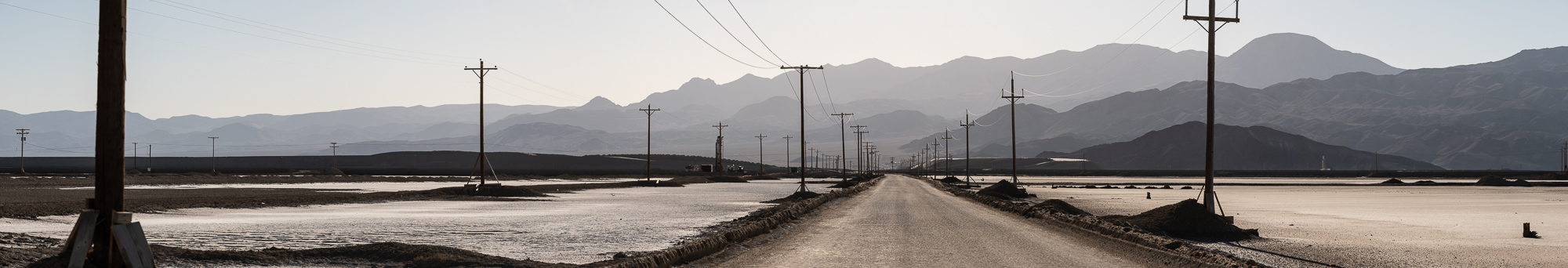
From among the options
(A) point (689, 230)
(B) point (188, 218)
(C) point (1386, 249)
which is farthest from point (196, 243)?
(C) point (1386, 249)

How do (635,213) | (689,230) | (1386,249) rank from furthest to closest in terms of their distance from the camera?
(635,213) → (689,230) → (1386,249)

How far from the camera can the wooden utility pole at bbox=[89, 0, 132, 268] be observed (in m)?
10.9

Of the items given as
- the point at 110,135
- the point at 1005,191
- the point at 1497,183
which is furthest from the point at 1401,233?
the point at 1497,183

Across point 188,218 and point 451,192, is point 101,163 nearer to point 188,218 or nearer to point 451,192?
point 188,218

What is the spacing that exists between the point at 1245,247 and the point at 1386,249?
2.54 metres

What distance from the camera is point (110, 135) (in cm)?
1084

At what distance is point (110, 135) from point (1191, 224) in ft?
71.2

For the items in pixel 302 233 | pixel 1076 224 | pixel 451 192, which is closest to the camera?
pixel 302 233

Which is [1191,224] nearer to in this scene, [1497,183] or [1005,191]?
[1005,191]

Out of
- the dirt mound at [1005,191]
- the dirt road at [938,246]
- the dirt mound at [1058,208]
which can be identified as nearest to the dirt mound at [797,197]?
the dirt mound at [1005,191]

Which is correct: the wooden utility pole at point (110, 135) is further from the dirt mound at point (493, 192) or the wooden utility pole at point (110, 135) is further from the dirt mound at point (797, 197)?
the dirt mound at point (493, 192)

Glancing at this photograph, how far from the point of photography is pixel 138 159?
199 metres

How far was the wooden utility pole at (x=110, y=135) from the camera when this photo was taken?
429 inches

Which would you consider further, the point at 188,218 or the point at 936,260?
the point at 188,218
